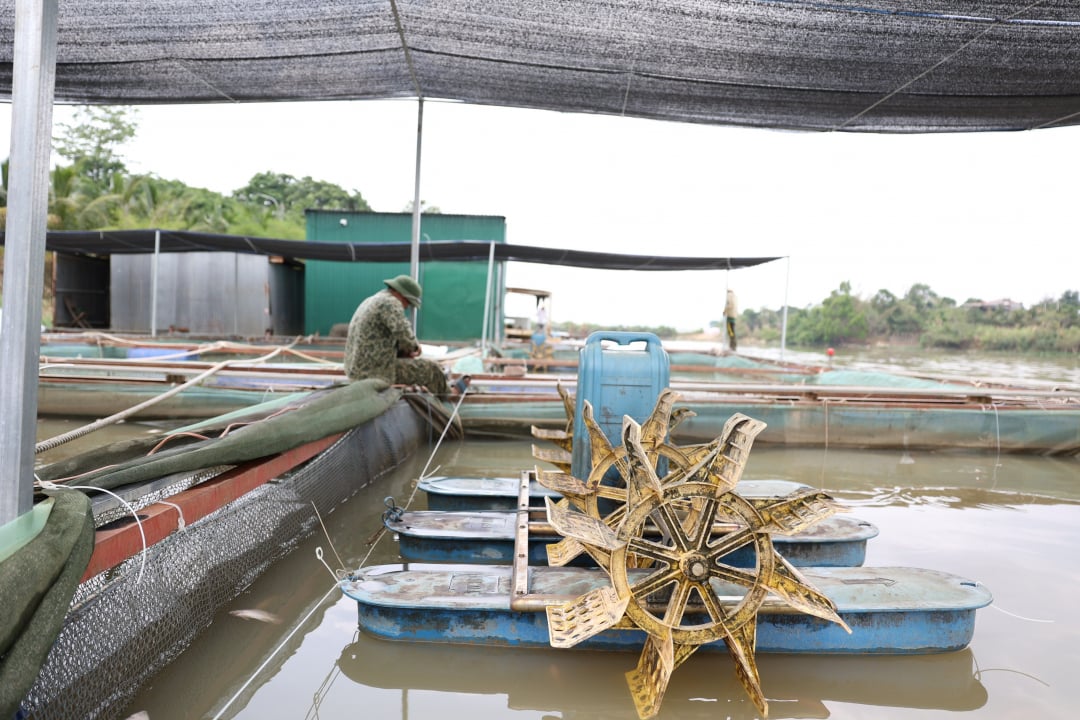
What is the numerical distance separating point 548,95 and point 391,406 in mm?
2966

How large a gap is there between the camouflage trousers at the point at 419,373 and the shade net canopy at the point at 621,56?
251 centimetres

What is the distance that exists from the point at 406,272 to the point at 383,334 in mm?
10350

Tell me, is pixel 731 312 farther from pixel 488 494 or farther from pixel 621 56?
pixel 488 494

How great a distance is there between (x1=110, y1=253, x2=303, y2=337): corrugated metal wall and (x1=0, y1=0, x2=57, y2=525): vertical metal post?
15182 mm

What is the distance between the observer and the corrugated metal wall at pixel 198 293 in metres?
16.4

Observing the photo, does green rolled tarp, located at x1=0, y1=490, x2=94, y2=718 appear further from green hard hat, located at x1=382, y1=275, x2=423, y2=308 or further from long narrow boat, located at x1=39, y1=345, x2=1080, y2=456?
long narrow boat, located at x1=39, y1=345, x2=1080, y2=456

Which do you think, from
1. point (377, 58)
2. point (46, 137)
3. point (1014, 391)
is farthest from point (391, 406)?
point (1014, 391)

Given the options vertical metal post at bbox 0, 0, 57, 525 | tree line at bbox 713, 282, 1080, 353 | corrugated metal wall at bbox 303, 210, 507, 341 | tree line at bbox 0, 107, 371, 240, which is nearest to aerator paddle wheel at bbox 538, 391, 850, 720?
vertical metal post at bbox 0, 0, 57, 525

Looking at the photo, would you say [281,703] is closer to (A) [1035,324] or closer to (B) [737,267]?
(B) [737,267]

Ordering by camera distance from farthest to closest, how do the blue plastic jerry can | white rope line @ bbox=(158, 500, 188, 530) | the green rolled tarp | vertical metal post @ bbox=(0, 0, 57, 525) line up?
the blue plastic jerry can → white rope line @ bbox=(158, 500, 188, 530) → vertical metal post @ bbox=(0, 0, 57, 525) → the green rolled tarp

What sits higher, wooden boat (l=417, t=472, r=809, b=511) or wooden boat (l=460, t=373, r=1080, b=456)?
wooden boat (l=460, t=373, r=1080, b=456)

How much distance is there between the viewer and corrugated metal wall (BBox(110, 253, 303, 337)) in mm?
16391

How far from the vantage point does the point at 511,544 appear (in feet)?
11.8

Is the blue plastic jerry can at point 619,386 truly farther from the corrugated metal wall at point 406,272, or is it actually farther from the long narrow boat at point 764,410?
the corrugated metal wall at point 406,272
